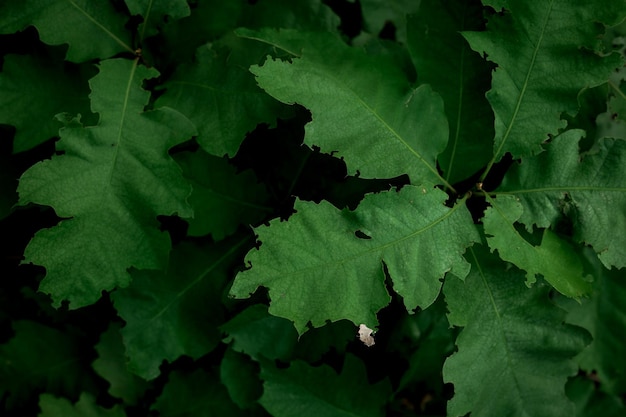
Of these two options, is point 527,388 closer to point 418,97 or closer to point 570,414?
point 570,414

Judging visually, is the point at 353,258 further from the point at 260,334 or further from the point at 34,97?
the point at 34,97

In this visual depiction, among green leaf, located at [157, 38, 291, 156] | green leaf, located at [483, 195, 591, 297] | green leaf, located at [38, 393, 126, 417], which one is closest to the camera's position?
green leaf, located at [483, 195, 591, 297]

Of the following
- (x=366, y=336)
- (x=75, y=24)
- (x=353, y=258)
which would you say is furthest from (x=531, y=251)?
(x=75, y=24)

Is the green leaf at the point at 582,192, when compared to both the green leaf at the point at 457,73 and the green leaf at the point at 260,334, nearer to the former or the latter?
the green leaf at the point at 457,73

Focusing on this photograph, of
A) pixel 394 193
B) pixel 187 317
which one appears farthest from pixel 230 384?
pixel 394 193

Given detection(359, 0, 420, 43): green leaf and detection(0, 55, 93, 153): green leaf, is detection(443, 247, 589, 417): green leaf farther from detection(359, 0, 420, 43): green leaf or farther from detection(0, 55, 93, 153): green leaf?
detection(0, 55, 93, 153): green leaf

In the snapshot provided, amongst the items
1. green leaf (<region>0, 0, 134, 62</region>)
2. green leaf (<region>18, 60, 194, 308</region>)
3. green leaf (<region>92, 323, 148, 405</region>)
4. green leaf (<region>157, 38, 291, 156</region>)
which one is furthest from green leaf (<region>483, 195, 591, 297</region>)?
green leaf (<region>92, 323, 148, 405</region>)

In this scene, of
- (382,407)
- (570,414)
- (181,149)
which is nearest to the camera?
(570,414)
